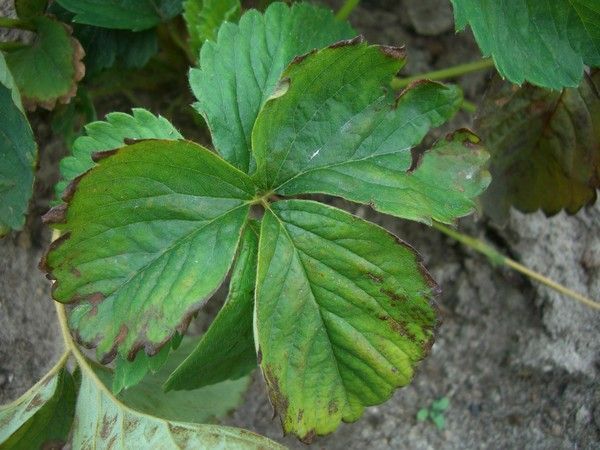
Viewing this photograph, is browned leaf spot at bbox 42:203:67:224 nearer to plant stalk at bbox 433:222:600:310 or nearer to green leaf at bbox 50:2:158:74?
green leaf at bbox 50:2:158:74

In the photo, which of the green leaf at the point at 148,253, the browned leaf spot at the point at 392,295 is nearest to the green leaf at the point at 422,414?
the browned leaf spot at the point at 392,295

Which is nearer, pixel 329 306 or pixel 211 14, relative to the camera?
pixel 329 306

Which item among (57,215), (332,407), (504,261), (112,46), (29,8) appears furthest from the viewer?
(504,261)

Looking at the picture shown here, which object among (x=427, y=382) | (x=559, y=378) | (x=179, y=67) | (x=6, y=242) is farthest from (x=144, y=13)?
(x=559, y=378)

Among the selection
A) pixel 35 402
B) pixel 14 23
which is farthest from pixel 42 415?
pixel 14 23

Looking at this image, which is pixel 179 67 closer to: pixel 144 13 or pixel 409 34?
pixel 144 13

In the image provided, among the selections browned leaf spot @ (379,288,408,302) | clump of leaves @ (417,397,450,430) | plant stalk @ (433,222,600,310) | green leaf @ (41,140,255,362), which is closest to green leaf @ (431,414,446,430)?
clump of leaves @ (417,397,450,430)

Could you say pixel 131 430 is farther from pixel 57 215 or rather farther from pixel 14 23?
pixel 14 23
